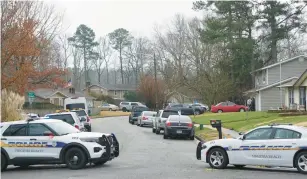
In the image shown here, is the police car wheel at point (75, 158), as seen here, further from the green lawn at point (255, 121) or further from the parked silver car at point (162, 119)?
the parked silver car at point (162, 119)

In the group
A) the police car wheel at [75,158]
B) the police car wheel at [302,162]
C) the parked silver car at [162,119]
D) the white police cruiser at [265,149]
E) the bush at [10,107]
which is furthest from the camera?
the parked silver car at [162,119]

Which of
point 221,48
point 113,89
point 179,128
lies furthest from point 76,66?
point 179,128

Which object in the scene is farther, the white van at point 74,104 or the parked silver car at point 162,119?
the white van at point 74,104

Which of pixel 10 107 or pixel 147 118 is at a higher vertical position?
pixel 10 107

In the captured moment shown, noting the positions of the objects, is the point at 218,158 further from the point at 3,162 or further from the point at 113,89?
the point at 113,89

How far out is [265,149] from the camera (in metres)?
15.3

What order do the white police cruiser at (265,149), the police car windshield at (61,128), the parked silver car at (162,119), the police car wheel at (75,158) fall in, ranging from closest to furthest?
the white police cruiser at (265,149) → the police car wheel at (75,158) → the police car windshield at (61,128) → the parked silver car at (162,119)

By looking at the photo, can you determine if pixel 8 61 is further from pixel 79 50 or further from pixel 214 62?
pixel 79 50

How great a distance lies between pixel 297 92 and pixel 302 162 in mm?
33329

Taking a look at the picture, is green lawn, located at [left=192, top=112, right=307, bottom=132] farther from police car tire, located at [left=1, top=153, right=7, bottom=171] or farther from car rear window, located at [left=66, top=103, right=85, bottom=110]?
police car tire, located at [left=1, top=153, right=7, bottom=171]

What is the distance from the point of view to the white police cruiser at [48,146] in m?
15.9

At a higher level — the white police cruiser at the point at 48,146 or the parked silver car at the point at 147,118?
the parked silver car at the point at 147,118

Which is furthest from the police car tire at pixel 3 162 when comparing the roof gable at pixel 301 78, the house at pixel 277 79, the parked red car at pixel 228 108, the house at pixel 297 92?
the parked red car at pixel 228 108

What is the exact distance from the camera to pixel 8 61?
116 ft
